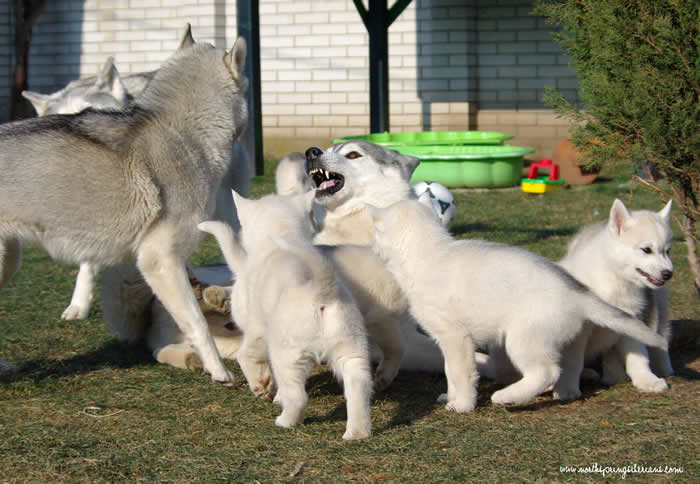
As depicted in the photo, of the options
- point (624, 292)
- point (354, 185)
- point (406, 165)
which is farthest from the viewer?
point (406, 165)

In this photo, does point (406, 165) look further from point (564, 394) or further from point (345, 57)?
point (345, 57)

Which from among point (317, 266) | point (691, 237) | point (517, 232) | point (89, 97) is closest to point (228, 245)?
point (317, 266)

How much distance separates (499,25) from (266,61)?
16.3 ft

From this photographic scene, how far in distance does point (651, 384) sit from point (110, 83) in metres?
5.40

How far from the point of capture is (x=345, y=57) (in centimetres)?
1689

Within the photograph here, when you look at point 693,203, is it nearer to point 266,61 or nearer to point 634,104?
point 634,104

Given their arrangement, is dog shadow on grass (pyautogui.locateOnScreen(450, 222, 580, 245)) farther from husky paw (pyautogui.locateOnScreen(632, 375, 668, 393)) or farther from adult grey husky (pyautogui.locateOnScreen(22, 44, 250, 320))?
husky paw (pyautogui.locateOnScreen(632, 375, 668, 393))

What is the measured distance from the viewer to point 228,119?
189 inches

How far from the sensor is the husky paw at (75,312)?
5.75 meters

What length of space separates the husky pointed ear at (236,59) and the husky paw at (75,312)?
2126 mm

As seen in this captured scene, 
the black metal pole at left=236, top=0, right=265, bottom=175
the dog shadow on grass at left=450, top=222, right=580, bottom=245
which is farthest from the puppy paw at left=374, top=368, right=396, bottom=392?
the black metal pole at left=236, top=0, right=265, bottom=175

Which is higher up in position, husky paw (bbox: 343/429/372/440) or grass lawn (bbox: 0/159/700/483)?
husky paw (bbox: 343/429/372/440)

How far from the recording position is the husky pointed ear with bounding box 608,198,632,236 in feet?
12.9

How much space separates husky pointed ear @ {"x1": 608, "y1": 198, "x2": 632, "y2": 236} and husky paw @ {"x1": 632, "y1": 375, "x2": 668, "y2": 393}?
712 mm
